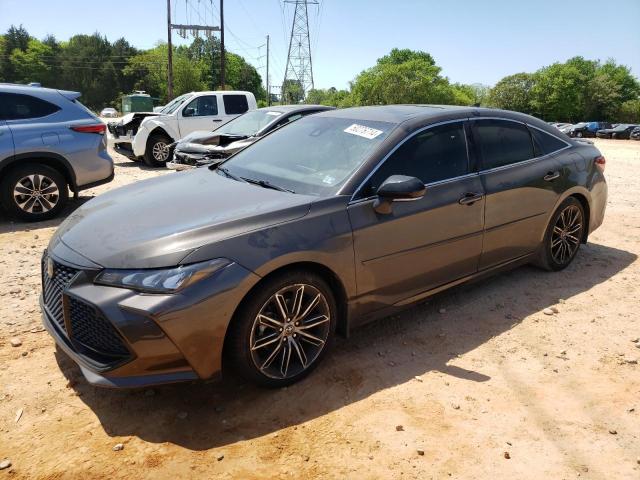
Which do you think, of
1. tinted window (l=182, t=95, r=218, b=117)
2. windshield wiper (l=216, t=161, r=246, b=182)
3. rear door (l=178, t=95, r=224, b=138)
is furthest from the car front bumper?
tinted window (l=182, t=95, r=218, b=117)

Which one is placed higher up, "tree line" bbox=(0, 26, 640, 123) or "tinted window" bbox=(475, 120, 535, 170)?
"tree line" bbox=(0, 26, 640, 123)

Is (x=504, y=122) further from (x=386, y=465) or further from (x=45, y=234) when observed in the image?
(x=45, y=234)

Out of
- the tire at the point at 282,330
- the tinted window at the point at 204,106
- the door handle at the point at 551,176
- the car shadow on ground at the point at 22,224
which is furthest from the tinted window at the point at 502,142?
the tinted window at the point at 204,106

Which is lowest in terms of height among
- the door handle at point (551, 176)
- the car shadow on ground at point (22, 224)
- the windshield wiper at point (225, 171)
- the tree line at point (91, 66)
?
the car shadow on ground at point (22, 224)

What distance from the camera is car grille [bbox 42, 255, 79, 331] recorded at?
9.02ft

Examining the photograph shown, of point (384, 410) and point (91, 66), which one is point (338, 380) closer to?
point (384, 410)

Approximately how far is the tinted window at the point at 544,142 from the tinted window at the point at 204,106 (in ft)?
32.7

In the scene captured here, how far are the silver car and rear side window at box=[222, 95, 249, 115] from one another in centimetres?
633

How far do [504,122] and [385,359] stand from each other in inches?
91.9

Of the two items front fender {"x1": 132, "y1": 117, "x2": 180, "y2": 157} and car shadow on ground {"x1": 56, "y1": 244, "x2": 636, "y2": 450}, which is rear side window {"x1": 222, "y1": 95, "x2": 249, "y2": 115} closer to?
front fender {"x1": 132, "y1": 117, "x2": 180, "y2": 157}

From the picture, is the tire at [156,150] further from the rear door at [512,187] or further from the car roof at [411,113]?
the rear door at [512,187]

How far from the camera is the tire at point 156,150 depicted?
12234 millimetres

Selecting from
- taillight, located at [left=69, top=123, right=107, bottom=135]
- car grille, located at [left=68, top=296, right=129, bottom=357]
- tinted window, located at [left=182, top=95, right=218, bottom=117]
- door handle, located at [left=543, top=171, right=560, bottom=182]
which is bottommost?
car grille, located at [left=68, top=296, right=129, bottom=357]

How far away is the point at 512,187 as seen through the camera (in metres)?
4.12
